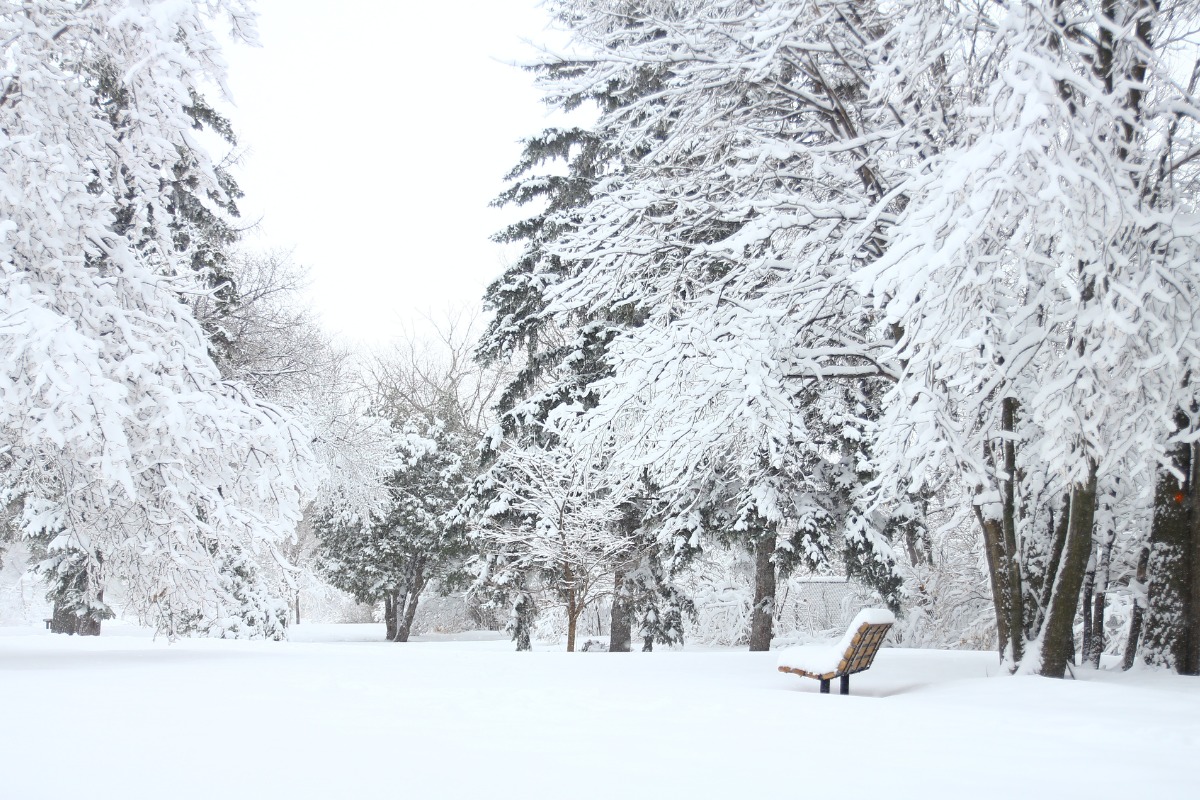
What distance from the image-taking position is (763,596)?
13.2 m

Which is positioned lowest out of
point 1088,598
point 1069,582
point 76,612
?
point 76,612

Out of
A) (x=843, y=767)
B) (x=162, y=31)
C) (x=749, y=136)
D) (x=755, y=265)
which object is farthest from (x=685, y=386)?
(x=162, y=31)

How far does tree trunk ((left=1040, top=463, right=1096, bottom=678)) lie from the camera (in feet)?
19.8

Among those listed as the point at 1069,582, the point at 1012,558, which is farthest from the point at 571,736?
the point at 1012,558

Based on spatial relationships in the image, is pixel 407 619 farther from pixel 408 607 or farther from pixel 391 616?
pixel 391 616

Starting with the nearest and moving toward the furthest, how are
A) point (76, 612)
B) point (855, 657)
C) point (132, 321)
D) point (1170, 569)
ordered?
1. point (855, 657)
2. point (1170, 569)
3. point (132, 321)
4. point (76, 612)

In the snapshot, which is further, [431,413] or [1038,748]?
[431,413]

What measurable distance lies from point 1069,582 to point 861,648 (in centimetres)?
158

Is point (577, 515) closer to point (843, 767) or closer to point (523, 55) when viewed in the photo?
point (523, 55)

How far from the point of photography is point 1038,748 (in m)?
3.94

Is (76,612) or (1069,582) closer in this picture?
(1069,582)

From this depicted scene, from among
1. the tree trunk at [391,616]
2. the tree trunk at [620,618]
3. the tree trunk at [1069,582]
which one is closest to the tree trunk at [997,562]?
the tree trunk at [1069,582]

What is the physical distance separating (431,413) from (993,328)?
69.3ft

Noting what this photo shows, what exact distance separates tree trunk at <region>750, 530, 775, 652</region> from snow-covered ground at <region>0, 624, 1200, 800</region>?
607cm
